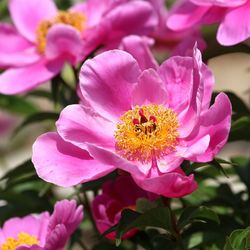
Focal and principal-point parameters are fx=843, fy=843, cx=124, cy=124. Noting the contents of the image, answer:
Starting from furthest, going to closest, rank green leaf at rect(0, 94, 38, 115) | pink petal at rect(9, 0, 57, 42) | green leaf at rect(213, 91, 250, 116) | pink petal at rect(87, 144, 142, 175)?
green leaf at rect(0, 94, 38, 115) → pink petal at rect(9, 0, 57, 42) → green leaf at rect(213, 91, 250, 116) → pink petal at rect(87, 144, 142, 175)

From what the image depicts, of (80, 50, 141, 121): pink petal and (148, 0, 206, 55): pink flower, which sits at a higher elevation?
(80, 50, 141, 121): pink petal

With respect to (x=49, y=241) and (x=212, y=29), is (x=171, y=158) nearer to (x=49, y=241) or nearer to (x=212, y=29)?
(x=49, y=241)

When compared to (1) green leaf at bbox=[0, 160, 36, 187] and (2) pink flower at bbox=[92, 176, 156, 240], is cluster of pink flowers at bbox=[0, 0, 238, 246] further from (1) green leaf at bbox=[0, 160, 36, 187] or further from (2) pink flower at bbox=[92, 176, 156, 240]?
(1) green leaf at bbox=[0, 160, 36, 187]

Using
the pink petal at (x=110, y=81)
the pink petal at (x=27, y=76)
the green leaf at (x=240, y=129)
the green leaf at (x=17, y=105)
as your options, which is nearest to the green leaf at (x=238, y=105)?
the green leaf at (x=240, y=129)

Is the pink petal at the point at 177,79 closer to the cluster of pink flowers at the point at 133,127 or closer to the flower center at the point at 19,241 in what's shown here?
the cluster of pink flowers at the point at 133,127

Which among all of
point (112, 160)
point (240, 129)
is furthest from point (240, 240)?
point (240, 129)

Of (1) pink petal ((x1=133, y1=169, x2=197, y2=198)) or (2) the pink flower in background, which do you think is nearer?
(1) pink petal ((x1=133, y1=169, x2=197, y2=198))

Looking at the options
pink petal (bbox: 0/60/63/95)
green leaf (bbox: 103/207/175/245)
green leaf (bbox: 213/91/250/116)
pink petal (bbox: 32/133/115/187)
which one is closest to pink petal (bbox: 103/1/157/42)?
pink petal (bbox: 0/60/63/95)

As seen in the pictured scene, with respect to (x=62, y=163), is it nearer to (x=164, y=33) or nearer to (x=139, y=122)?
(x=139, y=122)
